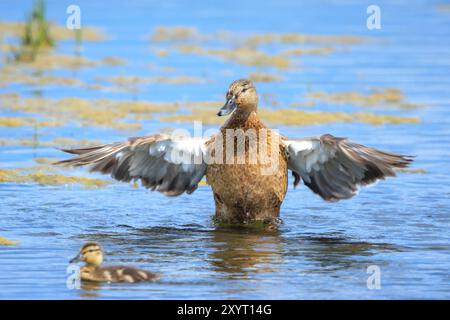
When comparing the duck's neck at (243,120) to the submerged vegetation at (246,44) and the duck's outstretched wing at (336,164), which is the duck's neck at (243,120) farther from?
the submerged vegetation at (246,44)

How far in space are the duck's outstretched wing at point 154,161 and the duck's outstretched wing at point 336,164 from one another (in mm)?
939

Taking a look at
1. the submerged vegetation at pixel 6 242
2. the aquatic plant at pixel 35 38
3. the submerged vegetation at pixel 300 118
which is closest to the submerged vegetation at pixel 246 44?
the aquatic plant at pixel 35 38

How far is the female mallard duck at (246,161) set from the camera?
10922 mm

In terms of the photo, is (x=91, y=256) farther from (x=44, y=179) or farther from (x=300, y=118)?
(x=300, y=118)

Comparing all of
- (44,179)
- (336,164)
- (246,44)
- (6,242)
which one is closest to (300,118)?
(44,179)

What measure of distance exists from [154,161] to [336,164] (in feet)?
5.77

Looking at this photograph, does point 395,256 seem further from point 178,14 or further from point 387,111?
point 178,14

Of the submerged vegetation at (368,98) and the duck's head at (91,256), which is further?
the submerged vegetation at (368,98)

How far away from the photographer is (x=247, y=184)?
10961 mm

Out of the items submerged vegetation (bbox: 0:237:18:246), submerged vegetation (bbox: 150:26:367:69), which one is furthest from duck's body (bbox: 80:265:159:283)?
submerged vegetation (bbox: 150:26:367:69)

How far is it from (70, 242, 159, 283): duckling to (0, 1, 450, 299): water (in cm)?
9

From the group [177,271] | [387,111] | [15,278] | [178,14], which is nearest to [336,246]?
[177,271]

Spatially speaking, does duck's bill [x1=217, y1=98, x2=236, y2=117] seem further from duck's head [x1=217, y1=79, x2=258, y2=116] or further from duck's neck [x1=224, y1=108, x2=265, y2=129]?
duck's neck [x1=224, y1=108, x2=265, y2=129]

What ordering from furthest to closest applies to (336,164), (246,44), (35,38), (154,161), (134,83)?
(246,44) < (35,38) < (134,83) < (154,161) < (336,164)
